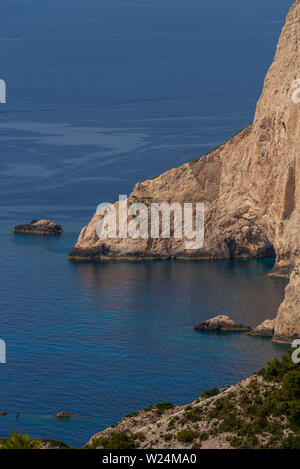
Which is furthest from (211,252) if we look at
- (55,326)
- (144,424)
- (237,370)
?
(144,424)

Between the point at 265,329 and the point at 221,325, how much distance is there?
607cm

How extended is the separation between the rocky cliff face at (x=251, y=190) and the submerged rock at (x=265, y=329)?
19.9 m

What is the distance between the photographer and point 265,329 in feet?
436

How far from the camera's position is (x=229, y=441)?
247ft

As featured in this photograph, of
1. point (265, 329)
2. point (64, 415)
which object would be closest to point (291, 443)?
point (64, 415)

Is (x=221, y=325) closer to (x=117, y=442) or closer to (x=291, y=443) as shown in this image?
(x=117, y=442)

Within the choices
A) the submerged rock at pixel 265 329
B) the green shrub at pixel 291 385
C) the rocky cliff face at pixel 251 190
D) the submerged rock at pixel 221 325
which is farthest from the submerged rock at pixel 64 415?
the rocky cliff face at pixel 251 190

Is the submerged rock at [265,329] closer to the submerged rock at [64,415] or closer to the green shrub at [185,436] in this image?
the submerged rock at [64,415]

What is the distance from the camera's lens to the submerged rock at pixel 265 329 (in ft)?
435

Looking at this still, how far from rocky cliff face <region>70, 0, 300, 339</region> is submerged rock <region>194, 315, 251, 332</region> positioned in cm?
1850

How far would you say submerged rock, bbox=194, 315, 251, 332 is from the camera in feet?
447
